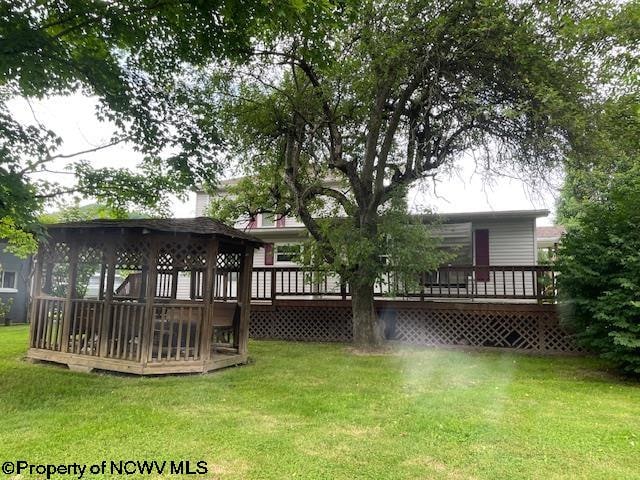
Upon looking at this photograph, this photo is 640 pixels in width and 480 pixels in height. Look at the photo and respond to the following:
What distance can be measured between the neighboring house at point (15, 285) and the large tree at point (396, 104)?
36.8ft

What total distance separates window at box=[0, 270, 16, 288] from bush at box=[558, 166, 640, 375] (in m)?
19.5

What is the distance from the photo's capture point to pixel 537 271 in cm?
968

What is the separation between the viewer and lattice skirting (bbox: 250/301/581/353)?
9656mm

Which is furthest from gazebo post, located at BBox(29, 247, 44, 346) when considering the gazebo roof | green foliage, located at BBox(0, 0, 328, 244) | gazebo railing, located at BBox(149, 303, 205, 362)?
gazebo railing, located at BBox(149, 303, 205, 362)

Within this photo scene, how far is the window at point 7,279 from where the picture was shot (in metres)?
16.9

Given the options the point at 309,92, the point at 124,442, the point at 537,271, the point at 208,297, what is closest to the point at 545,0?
the point at 309,92

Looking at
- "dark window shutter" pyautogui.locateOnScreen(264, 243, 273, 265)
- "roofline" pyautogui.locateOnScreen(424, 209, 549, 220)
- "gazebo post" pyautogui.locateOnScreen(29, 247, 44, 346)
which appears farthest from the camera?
"dark window shutter" pyautogui.locateOnScreen(264, 243, 273, 265)

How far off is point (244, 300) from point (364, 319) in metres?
3.15

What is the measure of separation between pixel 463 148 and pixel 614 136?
9.36ft

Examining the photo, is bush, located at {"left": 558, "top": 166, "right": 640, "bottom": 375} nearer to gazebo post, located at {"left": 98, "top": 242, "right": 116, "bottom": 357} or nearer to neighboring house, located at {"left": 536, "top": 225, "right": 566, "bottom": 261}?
gazebo post, located at {"left": 98, "top": 242, "right": 116, "bottom": 357}

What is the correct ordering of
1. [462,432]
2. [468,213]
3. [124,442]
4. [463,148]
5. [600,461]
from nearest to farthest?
[600,461] → [124,442] → [462,432] → [463,148] → [468,213]

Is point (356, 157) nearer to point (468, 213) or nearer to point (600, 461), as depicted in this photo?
point (468, 213)

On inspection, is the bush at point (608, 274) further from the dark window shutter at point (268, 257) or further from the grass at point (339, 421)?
the dark window shutter at point (268, 257)

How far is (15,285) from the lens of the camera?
17266mm
